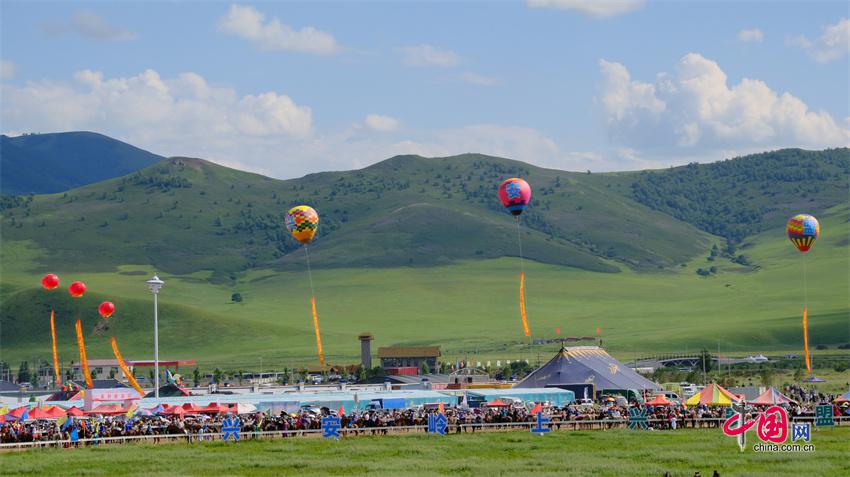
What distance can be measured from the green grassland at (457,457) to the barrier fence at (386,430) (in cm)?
174

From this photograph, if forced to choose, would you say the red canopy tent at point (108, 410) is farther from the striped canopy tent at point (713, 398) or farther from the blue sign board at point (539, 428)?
the striped canopy tent at point (713, 398)

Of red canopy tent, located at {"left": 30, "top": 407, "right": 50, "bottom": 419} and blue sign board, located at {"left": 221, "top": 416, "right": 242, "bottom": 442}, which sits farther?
red canopy tent, located at {"left": 30, "top": 407, "right": 50, "bottom": 419}

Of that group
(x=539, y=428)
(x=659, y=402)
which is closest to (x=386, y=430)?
(x=539, y=428)

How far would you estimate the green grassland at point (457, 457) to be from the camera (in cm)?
4909

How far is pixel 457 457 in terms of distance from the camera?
180 feet

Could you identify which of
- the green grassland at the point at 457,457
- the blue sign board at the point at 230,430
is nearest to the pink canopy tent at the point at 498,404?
A: the green grassland at the point at 457,457

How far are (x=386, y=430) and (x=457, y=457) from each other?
12.4 meters

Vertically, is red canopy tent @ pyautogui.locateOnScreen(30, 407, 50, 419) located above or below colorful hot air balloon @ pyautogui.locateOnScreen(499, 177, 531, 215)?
below

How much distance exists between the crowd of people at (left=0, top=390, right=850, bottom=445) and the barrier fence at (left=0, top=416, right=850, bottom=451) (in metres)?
0.05

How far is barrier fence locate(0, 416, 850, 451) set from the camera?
5881 centimetres

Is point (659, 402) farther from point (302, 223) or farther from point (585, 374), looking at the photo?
point (302, 223)

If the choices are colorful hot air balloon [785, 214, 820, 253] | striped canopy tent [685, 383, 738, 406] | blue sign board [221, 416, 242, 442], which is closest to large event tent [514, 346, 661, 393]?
striped canopy tent [685, 383, 738, 406]

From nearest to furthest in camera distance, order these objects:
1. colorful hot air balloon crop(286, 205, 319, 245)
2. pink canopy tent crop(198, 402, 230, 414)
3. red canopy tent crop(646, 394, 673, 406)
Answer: pink canopy tent crop(198, 402, 230, 414)
red canopy tent crop(646, 394, 673, 406)
colorful hot air balloon crop(286, 205, 319, 245)

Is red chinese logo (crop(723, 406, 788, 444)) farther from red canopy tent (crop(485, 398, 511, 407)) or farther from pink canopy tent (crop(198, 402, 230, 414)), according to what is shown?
pink canopy tent (crop(198, 402, 230, 414))
